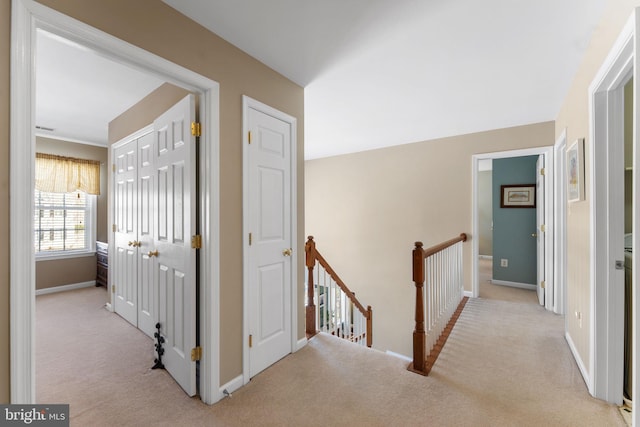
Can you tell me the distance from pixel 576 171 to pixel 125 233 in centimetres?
436

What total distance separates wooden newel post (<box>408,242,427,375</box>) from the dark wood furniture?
4.55m

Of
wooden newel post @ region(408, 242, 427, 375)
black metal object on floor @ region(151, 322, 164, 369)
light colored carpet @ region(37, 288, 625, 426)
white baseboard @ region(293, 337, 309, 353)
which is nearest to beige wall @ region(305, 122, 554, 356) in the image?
light colored carpet @ region(37, 288, 625, 426)

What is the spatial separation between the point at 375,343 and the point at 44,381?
414cm

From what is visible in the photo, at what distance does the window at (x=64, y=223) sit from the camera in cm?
420

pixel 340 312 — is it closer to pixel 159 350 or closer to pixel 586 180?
pixel 159 350

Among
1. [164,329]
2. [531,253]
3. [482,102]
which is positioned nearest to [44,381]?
[164,329]

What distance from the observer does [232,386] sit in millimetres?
1894

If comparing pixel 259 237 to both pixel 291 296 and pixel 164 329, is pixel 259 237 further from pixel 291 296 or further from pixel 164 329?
pixel 164 329

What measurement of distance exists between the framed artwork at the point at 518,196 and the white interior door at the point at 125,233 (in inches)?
215

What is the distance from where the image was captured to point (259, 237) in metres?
2.14

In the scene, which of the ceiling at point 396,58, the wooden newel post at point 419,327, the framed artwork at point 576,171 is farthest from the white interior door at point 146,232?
the framed artwork at point 576,171

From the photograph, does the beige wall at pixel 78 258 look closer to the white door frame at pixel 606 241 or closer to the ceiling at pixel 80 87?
the ceiling at pixel 80 87

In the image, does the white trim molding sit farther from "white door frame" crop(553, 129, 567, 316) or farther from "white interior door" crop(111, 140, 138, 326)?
"white interior door" crop(111, 140, 138, 326)

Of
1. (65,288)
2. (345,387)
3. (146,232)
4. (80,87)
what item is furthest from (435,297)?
(65,288)
